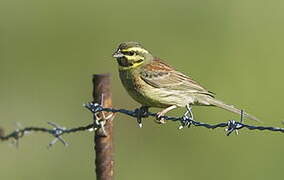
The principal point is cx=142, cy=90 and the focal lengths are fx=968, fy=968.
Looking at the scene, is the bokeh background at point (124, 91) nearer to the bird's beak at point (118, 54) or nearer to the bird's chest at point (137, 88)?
the bird's chest at point (137, 88)

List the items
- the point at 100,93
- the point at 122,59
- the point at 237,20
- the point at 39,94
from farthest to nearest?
the point at 237,20 → the point at 39,94 → the point at 122,59 → the point at 100,93

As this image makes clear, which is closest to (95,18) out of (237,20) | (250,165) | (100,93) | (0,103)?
(237,20)

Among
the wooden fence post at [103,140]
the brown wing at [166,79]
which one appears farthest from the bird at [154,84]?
the wooden fence post at [103,140]

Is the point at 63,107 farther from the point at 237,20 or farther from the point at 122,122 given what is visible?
the point at 237,20

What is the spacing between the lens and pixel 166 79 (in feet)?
29.3

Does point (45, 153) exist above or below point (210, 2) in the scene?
below

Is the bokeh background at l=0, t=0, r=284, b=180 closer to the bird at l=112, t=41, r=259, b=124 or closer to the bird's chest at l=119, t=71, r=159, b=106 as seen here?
the bird at l=112, t=41, r=259, b=124

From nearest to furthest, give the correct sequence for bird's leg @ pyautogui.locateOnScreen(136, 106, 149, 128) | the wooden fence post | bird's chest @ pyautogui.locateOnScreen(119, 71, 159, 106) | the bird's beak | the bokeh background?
1. the wooden fence post
2. bird's leg @ pyautogui.locateOnScreen(136, 106, 149, 128)
3. bird's chest @ pyautogui.locateOnScreen(119, 71, 159, 106)
4. the bird's beak
5. the bokeh background

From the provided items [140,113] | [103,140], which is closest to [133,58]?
[140,113]

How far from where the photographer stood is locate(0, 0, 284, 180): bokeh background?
11672mm

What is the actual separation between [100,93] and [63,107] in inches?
253

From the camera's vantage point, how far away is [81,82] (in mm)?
14102

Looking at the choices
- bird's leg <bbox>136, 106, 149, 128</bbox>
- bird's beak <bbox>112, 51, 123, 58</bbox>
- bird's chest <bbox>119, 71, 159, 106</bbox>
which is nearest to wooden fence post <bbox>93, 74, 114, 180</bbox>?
bird's leg <bbox>136, 106, 149, 128</bbox>

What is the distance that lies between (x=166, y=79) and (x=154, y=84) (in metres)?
0.21
